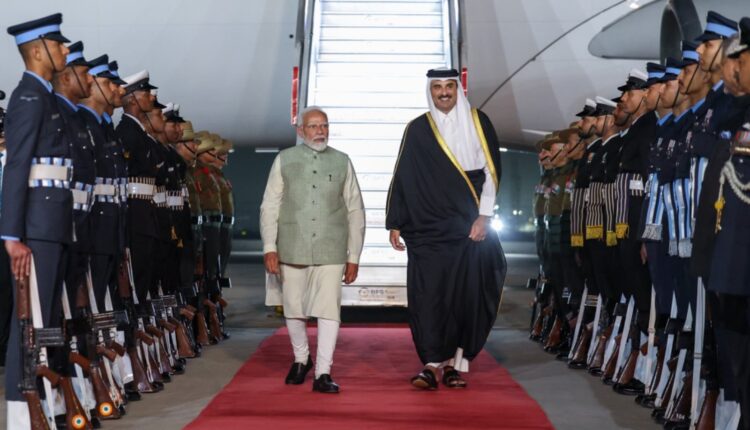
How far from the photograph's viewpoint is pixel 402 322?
36.2 feet

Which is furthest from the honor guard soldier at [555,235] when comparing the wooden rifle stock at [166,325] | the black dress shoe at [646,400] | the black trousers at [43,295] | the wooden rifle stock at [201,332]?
the black trousers at [43,295]

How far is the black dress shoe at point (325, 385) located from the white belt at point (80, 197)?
170 centimetres

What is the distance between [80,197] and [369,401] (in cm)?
184

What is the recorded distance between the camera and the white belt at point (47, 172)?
497cm

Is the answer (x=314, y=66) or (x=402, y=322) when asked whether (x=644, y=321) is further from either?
(x=314, y=66)

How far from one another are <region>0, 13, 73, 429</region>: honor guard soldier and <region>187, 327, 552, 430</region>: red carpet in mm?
888

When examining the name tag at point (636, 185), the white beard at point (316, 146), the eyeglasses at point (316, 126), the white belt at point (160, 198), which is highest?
the eyeglasses at point (316, 126)

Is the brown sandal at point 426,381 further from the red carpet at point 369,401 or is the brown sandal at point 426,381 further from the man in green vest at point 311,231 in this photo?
the man in green vest at point 311,231

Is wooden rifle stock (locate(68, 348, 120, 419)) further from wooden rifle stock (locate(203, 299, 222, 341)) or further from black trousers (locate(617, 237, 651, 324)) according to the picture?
wooden rifle stock (locate(203, 299, 222, 341))

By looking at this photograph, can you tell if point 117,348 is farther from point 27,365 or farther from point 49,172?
point 49,172

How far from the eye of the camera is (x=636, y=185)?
654cm

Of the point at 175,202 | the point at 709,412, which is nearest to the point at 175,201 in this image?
the point at 175,202

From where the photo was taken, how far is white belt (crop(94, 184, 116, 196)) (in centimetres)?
582

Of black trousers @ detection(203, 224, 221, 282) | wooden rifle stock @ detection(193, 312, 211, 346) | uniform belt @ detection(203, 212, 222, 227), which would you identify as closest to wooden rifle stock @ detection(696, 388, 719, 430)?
wooden rifle stock @ detection(193, 312, 211, 346)
